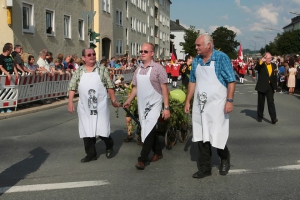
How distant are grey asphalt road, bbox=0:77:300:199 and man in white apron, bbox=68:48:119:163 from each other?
0.50 meters

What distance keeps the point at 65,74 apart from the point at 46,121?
6.74 meters

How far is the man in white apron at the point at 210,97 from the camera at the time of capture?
18.5ft

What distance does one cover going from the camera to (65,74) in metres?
18.2

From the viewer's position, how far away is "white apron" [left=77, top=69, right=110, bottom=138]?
6.59 m

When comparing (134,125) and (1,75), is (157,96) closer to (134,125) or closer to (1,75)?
(134,125)

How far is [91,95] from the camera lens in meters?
6.60

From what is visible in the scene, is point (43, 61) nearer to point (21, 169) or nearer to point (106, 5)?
point (21, 169)

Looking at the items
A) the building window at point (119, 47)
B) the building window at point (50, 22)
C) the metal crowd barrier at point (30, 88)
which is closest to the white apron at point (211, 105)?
the metal crowd barrier at point (30, 88)

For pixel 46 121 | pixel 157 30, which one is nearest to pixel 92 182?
pixel 46 121

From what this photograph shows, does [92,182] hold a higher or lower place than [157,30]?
lower

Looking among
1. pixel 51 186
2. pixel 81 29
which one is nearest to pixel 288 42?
pixel 81 29

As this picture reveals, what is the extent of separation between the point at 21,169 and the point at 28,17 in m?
17.6

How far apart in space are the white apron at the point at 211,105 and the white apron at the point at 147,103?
0.72 metres

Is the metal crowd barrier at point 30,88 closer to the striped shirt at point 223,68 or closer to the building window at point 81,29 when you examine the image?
the striped shirt at point 223,68
